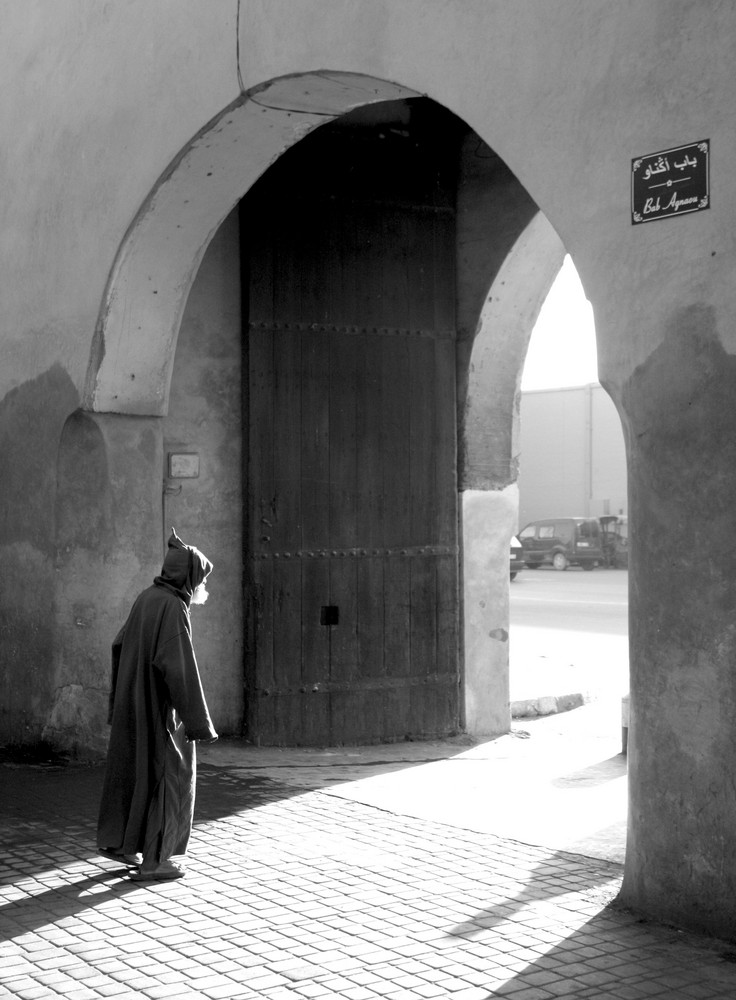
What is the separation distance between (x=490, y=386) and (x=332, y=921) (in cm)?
→ 503

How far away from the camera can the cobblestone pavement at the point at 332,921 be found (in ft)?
13.4

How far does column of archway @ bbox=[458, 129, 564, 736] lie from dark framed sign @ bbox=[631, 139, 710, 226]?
3.97 metres

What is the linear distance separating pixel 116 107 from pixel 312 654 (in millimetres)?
3702

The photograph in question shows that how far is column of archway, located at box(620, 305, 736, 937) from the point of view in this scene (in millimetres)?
4492

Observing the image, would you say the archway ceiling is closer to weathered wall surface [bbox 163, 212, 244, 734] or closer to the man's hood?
weathered wall surface [bbox 163, 212, 244, 734]

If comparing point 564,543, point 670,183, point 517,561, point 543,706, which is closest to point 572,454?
point 564,543

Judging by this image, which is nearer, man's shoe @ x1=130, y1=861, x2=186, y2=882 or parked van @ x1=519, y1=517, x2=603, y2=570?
man's shoe @ x1=130, y1=861, x2=186, y2=882

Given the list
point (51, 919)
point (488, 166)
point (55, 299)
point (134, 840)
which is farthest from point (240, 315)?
point (51, 919)

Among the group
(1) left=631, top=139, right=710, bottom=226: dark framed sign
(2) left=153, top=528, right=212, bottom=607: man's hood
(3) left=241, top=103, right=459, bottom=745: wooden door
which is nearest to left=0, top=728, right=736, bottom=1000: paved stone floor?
(2) left=153, top=528, right=212, bottom=607: man's hood

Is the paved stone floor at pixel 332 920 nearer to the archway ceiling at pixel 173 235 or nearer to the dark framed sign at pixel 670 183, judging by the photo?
the dark framed sign at pixel 670 183

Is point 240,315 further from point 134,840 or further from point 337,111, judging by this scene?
point 134,840

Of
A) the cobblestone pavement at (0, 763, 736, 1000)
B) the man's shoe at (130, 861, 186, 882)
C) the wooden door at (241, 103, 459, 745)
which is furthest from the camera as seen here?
the wooden door at (241, 103, 459, 745)

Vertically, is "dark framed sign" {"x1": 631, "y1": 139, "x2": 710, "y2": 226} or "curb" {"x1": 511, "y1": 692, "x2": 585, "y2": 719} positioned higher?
"dark framed sign" {"x1": 631, "y1": 139, "x2": 710, "y2": 226}

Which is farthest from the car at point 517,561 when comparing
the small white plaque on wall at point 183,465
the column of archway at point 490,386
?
the small white plaque on wall at point 183,465
